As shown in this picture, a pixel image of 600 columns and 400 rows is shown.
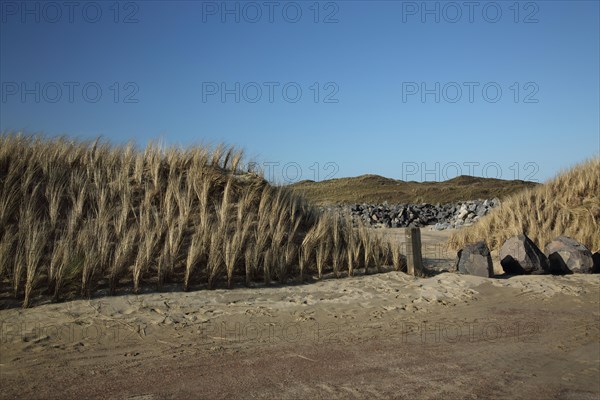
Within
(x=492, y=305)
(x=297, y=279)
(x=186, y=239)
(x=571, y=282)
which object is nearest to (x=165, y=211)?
(x=186, y=239)

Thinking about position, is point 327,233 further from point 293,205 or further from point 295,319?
point 295,319

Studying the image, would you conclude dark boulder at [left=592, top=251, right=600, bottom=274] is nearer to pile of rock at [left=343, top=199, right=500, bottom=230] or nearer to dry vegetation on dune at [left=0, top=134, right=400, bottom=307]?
dry vegetation on dune at [left=0, top=134, right=400, bottom=307]

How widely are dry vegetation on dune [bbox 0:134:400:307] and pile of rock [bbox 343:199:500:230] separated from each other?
9.82m

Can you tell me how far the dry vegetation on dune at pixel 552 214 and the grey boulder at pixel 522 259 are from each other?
239 cm

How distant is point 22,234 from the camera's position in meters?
6.89

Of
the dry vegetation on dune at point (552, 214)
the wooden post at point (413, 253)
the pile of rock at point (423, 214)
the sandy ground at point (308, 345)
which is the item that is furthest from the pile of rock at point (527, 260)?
the pile of rock at point (423, 214)

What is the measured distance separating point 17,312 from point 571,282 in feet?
26.8

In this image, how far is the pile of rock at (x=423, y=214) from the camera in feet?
61.9

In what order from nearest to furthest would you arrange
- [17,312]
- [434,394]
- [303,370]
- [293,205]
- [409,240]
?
[434,394], [303,370], [17,312], [409,240], [293,205]

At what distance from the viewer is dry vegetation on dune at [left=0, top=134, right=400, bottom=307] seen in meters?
6.67

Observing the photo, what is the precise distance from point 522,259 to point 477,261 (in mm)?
906

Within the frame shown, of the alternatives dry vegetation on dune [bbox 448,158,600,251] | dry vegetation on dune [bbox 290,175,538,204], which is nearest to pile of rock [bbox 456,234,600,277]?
dry vegetation on dune [bbox 448,158,600,251]

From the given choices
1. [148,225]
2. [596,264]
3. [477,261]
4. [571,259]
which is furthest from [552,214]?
[148,225]

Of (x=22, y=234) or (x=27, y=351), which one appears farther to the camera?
(x=22, y=234)
